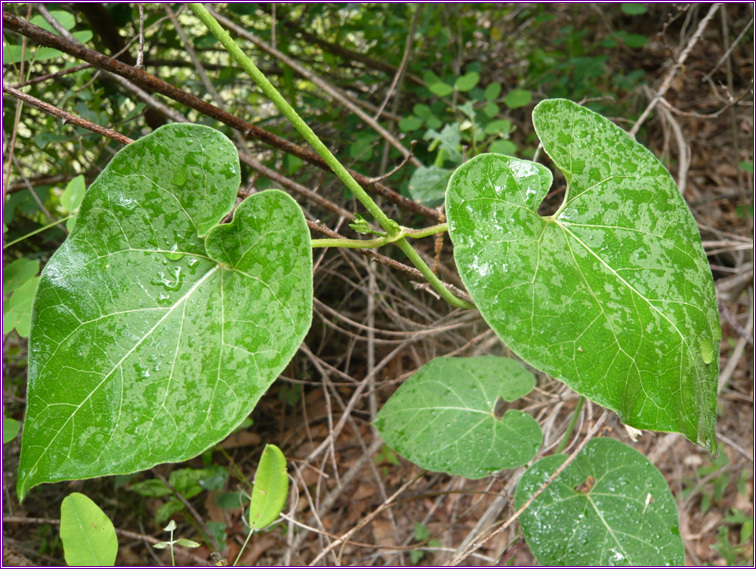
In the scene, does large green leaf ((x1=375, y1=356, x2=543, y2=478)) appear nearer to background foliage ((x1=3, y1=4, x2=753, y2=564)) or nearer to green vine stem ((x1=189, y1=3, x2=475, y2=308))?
background foliage ((x1=3, y1=4, x2=753, y2=564))

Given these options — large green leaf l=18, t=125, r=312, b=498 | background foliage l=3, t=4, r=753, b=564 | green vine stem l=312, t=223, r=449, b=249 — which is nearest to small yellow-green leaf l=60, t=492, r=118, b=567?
large green leaf l=18, t=125, r=312, b=498

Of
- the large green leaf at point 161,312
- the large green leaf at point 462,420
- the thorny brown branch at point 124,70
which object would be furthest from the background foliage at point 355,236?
the large green leaf at point 161,312

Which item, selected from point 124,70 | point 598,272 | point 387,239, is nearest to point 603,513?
point 598,272

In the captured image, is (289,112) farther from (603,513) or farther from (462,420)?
(603,513)

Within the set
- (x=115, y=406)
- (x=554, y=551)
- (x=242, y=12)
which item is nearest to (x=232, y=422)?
(x=115, y=406)

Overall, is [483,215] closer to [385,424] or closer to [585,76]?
[385,424]

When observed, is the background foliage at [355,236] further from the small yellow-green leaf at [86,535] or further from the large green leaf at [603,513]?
the small yellow-green leaf at [86,535]
